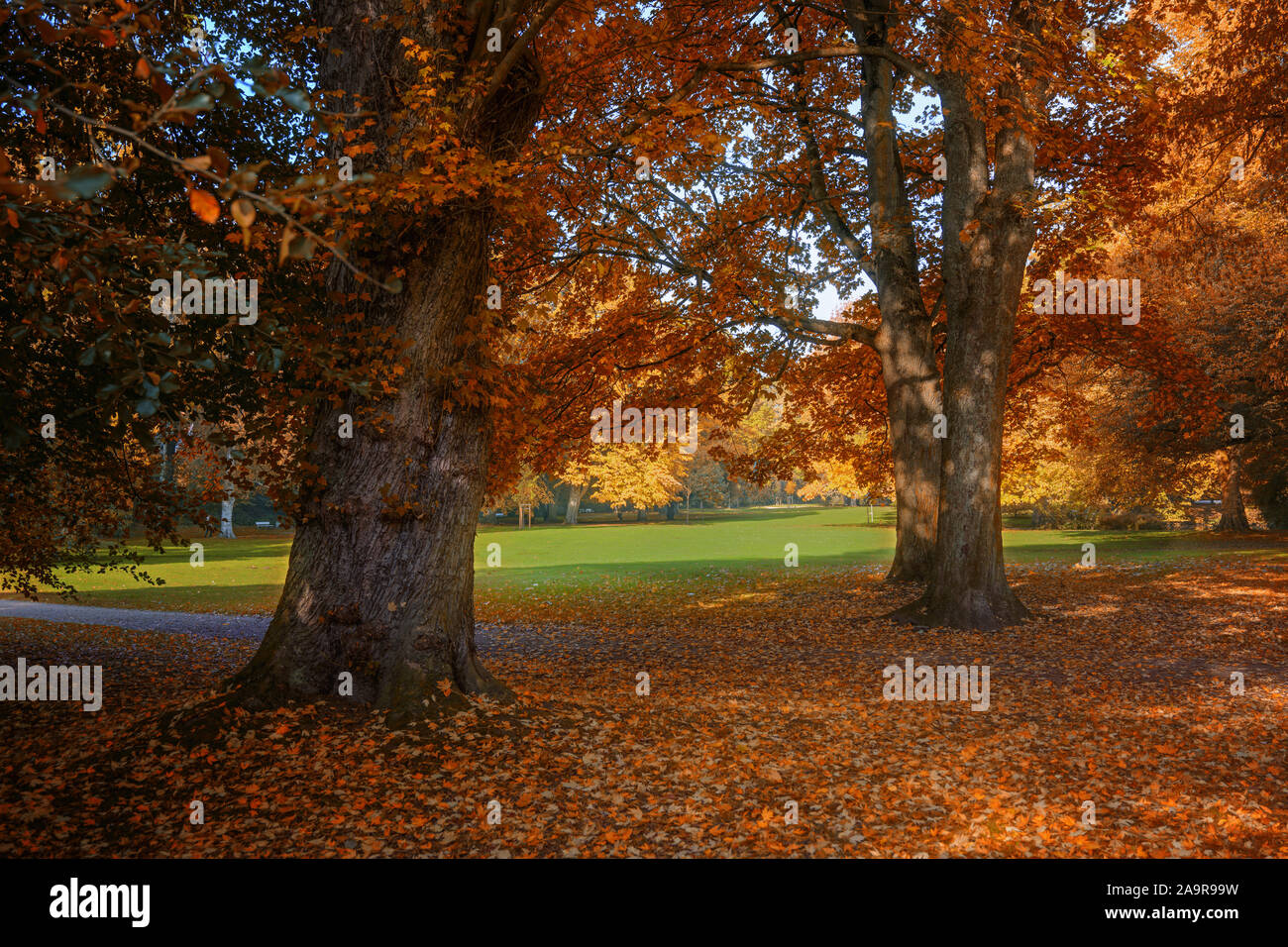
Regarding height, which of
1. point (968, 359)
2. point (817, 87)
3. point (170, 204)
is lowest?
point (968, 359)

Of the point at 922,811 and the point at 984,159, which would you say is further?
the point at 984,159

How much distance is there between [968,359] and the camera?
12.3m

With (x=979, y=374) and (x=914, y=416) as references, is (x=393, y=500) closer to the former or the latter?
(x=979, y=374)

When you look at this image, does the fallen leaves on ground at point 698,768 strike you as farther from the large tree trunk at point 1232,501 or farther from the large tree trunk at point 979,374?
the large tree trunk at point 1232,501

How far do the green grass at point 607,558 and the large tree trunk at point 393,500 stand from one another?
11868 mm

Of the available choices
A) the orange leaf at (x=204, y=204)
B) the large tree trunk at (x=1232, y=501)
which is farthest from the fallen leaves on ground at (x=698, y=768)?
the large tree trunk at (x=1232, y=501)

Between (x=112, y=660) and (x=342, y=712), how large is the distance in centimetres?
604

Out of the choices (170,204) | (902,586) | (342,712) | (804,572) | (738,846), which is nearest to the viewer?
(738,846)

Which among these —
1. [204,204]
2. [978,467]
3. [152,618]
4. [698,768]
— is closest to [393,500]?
[698,768]

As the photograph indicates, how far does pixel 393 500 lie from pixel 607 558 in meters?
22.6

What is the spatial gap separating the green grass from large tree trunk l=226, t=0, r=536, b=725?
38.9 feet

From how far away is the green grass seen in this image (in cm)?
2022
